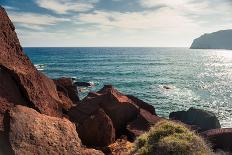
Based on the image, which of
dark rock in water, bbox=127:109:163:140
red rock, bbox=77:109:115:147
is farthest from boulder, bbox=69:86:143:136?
red rock, bbox=77:109:115:147

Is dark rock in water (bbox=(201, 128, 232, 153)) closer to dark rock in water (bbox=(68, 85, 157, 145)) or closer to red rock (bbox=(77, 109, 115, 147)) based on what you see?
dark rock in water (bbox=(68, 85, 157, 145))

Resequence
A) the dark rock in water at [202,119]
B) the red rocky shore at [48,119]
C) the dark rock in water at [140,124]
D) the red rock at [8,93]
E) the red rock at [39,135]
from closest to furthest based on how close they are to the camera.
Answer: the red rock at [39,135]
the red rocky shore at [48,119]
the red rock at [8,93]
the dark rock in water at [140,124]
the dark rock in water at [202,119]

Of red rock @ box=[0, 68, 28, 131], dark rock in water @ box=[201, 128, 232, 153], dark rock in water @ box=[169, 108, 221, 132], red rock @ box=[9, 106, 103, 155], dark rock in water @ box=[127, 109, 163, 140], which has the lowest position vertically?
dark rock in water @ box=[169, 108, 221, 132]

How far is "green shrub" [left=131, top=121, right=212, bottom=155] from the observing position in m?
13.8

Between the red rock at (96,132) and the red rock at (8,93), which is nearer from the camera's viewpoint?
the red rock at (8,93)

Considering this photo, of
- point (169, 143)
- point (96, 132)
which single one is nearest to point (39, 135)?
point (169, 143)

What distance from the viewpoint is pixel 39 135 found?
11055 millimetres

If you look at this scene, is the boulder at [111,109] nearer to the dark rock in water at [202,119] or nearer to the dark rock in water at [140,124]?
the dark rock in water at [140,124]

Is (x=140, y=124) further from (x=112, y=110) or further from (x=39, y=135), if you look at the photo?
(x=39, y=135)

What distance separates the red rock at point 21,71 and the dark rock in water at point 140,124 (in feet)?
18.8

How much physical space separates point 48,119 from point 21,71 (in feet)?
13.4

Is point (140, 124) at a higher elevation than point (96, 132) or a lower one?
lower

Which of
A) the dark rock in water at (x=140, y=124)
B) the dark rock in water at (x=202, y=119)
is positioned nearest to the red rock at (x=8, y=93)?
the dark rock in water at (x=140, y=124)

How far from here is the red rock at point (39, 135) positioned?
10.5 metres
